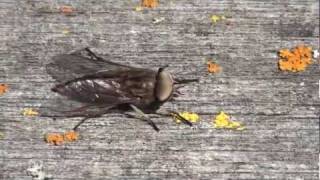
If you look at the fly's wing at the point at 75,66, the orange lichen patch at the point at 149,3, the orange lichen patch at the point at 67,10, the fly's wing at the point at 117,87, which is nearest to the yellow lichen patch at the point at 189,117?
the fly's wing at the point at 117,87

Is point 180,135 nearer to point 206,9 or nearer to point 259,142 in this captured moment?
point 259,142

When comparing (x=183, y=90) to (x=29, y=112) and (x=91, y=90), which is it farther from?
(x=29, y=112)

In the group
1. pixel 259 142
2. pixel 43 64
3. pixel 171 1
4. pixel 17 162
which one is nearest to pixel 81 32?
pixel 43 64

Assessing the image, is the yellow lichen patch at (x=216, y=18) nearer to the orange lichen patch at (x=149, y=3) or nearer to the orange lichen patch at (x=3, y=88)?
the orange lichen patch at (x=149, y=3)

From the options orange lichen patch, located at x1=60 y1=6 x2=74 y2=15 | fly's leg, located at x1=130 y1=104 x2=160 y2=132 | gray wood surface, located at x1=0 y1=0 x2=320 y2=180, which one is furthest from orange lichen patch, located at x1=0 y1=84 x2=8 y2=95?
fly's leg, located at x1=130 y1=104 x2=160 y2=132

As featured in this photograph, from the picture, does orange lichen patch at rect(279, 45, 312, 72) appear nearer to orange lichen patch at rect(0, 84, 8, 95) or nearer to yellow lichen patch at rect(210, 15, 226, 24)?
yellow lichen patch at rect(210, 15, 226, 24)
